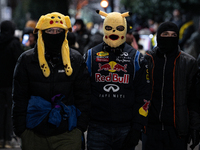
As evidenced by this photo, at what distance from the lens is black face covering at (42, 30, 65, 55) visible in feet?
14.5

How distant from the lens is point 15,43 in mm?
7906

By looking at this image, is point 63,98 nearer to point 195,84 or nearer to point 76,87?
point 76,87

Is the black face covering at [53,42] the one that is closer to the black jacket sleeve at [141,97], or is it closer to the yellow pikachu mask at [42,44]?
the yellow pikachu mask at [42,44]

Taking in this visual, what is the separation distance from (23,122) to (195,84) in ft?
7.29

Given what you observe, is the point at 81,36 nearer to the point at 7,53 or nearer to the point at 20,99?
the point at 7,53

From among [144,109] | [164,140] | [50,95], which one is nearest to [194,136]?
[164,140]

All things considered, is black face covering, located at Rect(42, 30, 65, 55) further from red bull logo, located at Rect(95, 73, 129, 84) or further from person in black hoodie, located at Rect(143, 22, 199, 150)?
person in black hoodie, located at Rect(143, 22, 199, 150)

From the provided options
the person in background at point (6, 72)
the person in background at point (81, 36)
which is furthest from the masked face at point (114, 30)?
the person in background at point (81, 36)

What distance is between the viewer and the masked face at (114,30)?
4.93 m

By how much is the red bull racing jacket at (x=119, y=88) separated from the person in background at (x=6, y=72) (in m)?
3.33

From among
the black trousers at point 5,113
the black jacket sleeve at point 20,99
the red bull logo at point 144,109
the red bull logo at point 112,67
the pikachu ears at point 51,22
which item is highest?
the pikachu ears at point 51,22

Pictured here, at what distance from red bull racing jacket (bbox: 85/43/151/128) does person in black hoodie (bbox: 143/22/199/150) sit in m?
0.40

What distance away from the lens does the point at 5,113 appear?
26.0 ft

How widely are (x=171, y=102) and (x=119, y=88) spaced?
825 mm
